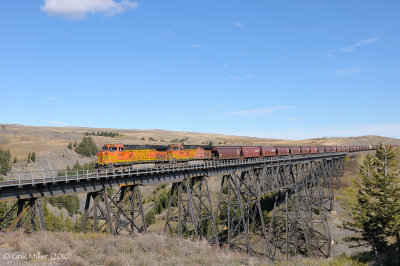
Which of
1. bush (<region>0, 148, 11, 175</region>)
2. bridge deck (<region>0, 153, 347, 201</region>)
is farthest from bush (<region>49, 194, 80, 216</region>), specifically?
bridge deck (<region>0, 153, 347, 201</region>)

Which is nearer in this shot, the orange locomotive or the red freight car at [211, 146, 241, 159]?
the orange locomotive

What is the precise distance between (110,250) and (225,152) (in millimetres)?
22884

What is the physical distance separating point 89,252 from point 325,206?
45.3 meters

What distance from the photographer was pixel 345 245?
120 feet

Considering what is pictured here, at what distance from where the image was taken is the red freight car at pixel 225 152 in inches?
1359

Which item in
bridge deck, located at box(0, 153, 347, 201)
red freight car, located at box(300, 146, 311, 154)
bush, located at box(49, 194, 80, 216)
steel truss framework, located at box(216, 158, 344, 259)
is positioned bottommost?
bush, located at box(49, 194, 80, 216)

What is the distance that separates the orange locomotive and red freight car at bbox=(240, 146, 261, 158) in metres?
6.21

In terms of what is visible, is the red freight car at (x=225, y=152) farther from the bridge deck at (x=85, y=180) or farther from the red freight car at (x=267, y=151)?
the red freight car at (x=267, y=151)

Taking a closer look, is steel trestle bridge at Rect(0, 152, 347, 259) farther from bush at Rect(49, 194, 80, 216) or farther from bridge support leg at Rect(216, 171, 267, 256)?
bush at Rect(49, 194, 80, 216)

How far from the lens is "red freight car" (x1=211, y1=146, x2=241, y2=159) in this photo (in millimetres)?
34531

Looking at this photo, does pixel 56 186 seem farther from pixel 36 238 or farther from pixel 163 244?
pixel 163 244

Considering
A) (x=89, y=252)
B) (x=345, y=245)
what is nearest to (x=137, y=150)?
(x=89, y=252)

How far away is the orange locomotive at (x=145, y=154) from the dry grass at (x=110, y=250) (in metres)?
9.08

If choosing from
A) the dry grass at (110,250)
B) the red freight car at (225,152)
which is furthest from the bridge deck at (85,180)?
the red freight car at (225,152)
